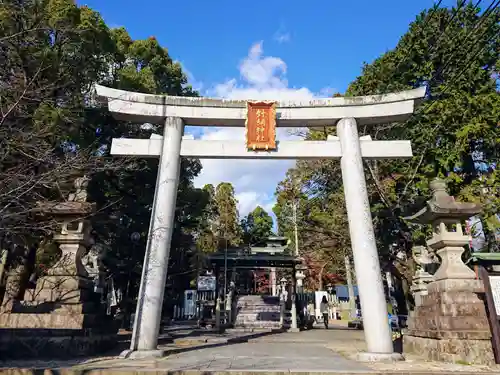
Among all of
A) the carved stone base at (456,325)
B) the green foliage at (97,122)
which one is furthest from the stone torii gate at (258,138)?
the carved stone base at (456,325)

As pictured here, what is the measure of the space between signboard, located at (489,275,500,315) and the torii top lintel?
4.54 m

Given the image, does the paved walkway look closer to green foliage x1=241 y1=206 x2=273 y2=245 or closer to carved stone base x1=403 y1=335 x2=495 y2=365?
carved stone base x1=403 y1=335 x2=495 y2=365

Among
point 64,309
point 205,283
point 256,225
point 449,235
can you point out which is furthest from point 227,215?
point 449,235

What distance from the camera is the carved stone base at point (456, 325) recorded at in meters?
7.25

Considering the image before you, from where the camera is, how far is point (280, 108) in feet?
32.6

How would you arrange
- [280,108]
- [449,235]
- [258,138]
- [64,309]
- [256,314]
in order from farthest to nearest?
[256,314], [280,108], [258,138], [449,235], [64,309]

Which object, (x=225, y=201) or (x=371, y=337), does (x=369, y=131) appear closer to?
(x=371, y=337)

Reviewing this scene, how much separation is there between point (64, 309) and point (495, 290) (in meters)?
9.26

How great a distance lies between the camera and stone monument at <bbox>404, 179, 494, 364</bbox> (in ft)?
24.0

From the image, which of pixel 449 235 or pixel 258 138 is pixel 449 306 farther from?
pixel 258 138

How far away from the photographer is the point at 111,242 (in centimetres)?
1753

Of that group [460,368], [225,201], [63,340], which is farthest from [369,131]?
[225,201]

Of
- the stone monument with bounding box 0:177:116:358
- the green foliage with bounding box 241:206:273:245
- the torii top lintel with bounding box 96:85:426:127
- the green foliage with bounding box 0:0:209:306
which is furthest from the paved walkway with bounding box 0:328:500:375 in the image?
the green foliage with bounding box 241:206:273:245

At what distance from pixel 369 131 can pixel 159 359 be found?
44.9 ft
